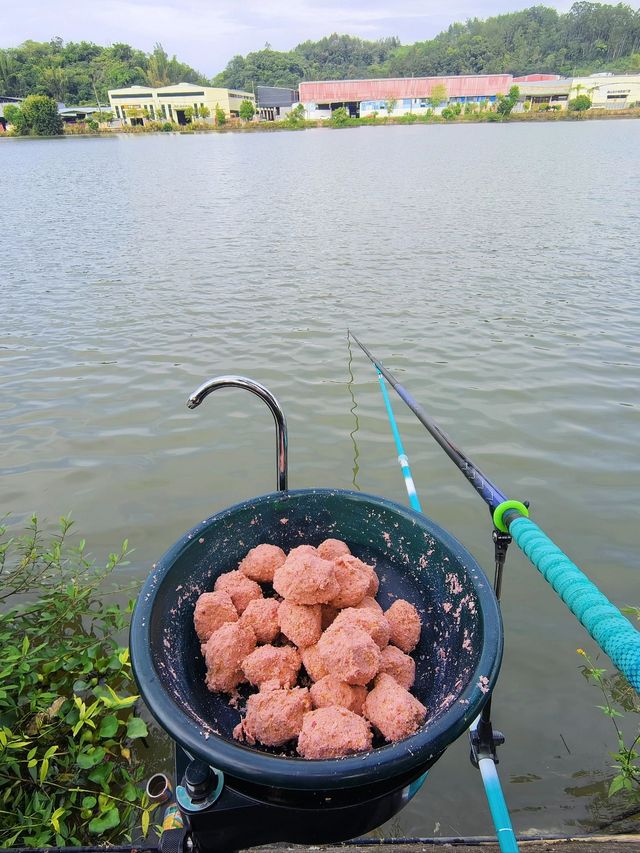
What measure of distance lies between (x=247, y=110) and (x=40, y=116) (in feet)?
108

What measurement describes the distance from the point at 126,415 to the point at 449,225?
9987mm

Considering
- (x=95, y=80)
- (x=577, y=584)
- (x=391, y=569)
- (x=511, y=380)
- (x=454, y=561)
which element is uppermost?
(x=95, y=80)

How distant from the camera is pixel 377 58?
13800 cm

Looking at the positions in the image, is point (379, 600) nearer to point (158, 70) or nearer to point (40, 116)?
point (40, 116)

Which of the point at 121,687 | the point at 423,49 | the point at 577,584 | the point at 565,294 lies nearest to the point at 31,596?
the point at 121,687

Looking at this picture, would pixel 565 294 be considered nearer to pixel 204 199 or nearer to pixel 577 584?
pixel 577 584

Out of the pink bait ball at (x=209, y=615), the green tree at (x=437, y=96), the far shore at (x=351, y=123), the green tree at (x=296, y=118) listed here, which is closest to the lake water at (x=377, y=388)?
the pink bait ball at (x=209, y=615)

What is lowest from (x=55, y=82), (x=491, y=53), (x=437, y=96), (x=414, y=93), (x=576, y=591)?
(x=576, y=591)

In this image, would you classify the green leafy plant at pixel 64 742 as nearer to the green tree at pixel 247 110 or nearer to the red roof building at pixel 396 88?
the green tree at pixel 247 110

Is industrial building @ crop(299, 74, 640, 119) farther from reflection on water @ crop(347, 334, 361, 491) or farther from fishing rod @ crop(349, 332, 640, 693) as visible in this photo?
fishing rod @ crop(349, 332, 640, 693)

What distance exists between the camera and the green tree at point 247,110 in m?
81.4

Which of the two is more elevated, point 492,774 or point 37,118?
point 37,118

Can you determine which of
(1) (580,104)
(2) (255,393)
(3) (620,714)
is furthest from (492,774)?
(1) (580,104)

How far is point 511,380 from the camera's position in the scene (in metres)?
5.54
